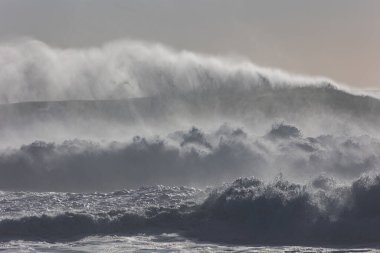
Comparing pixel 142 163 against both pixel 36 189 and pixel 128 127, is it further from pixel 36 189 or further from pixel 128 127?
pixel 128 127

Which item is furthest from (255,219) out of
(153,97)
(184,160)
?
(153,97)

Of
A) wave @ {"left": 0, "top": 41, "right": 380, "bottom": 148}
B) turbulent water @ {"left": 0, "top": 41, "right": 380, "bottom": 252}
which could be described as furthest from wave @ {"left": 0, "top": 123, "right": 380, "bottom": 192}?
wave @ {"left": 0, "top": 41, "right": 380, "bottom": 148}

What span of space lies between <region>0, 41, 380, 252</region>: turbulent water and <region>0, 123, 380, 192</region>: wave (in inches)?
2.3

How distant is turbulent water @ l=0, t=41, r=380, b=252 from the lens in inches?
548

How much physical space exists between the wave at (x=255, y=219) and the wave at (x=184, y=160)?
6358 millimetres

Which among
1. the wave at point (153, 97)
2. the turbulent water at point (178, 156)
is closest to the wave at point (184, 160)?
the turbulent water at point (178, 156)

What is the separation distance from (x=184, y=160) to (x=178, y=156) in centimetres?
42

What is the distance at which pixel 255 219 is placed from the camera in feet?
47.0

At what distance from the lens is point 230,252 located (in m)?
12.5

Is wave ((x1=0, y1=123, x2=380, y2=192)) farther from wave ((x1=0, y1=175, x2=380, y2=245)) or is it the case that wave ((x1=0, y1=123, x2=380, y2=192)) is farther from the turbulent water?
wave ((x1=0, y1=175, x2=380, y2=245))

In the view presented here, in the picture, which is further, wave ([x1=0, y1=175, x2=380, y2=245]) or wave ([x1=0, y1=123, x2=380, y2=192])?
wave ([x1=0, y1=123, x2=380, y2=192])

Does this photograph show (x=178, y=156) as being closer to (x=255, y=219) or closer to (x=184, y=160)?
(x=184, y=160)

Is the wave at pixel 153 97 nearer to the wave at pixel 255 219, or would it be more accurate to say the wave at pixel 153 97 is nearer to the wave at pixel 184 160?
the wave at pixel 184 160

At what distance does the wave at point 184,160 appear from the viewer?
74.2ft
